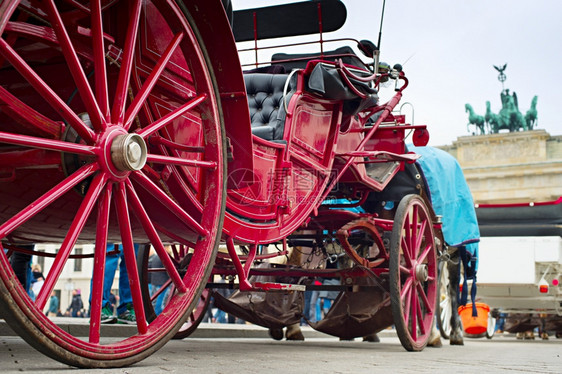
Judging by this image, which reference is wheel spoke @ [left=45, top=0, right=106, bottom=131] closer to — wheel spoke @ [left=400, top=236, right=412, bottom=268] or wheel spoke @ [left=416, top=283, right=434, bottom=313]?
wheel spoke @ [left=400, top=236, right=412, bottom=268]

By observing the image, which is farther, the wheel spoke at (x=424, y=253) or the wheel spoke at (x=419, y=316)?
the wheel spoke at (x=424, y=253)

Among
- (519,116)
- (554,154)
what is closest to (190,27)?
(554,154)

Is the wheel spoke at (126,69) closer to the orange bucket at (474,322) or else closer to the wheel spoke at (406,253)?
the wheel spoke at (406,253)

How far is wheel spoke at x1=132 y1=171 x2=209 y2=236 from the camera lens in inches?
123

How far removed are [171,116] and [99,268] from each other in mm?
816

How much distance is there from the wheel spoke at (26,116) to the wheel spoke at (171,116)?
36 centimetres

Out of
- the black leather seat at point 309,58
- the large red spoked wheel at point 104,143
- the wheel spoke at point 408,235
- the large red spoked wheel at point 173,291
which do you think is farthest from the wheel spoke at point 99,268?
the wheel spoke at point 408,235

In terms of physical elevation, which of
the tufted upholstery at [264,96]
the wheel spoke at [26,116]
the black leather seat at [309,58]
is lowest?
the wheel spoke at [26,116]

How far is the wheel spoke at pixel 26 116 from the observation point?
2.78 metres

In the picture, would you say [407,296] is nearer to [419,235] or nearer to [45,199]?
[419,235]

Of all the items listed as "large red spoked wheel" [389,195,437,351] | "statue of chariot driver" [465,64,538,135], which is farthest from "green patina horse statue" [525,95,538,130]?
"large red spoked wheel" [389,195,437,351]

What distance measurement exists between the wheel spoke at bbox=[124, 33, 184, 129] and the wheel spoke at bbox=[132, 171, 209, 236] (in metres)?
0.24

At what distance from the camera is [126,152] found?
285 cm

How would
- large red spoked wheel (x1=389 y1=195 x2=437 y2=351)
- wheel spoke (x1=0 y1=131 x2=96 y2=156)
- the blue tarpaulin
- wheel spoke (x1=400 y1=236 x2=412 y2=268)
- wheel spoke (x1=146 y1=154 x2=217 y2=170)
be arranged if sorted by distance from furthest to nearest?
1. the blue tarpaulin
2. wheel spoke (x1=400 y1=236 x2=412 y2=268)
3. large red spoked wheel (x1=389 y1=195 x2=437 y2=351)
4. wheel spoke (x1=146 y1=154 x2=217 y2=170)
5. wheel spoke (x1=0 y1=131 x2=96 y2=156)
